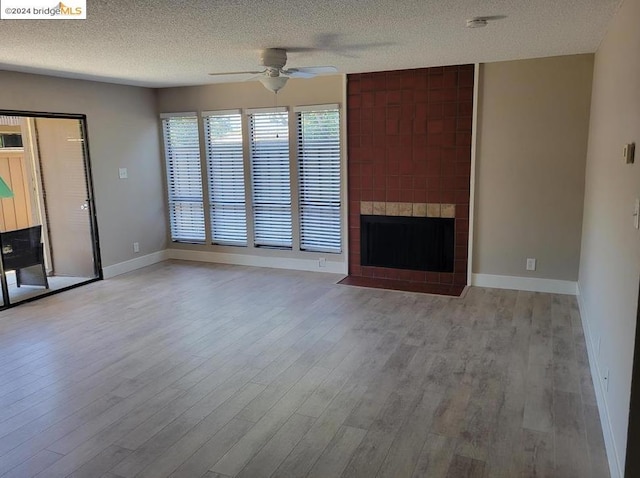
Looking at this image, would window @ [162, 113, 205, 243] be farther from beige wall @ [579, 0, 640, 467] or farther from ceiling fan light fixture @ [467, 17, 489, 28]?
beige wall @ [579, 0, 640, 467]

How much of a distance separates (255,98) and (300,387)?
4063 millimetres

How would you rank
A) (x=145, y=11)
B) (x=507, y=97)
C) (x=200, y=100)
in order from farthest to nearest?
(x=200, y=100), (x=507, y=97), (x=145, y=11)

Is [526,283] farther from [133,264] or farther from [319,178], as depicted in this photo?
[133,264]

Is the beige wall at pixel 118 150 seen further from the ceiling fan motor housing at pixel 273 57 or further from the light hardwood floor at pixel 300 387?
the ceiling fan motor housing at pixel 273 57

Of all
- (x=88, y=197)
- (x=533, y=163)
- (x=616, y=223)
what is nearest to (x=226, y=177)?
(x=88, y=197)

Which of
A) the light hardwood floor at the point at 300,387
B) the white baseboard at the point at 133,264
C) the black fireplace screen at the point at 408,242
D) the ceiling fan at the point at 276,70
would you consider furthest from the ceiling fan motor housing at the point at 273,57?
the white baseboard at the point at 133,264

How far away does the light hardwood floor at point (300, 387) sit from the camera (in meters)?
2.48

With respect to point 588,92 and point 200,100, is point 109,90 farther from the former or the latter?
point 588,92

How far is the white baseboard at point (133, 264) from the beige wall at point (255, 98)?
11.3 inches

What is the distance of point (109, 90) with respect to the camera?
6000mm

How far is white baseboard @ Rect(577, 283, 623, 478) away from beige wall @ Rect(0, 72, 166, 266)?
5358 millimetres

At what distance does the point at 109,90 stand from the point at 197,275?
2541mm

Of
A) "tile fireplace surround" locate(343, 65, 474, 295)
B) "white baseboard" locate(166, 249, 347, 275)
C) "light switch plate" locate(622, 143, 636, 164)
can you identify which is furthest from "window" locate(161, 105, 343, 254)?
"light switch plate" locate(622, 143, 636, 164)

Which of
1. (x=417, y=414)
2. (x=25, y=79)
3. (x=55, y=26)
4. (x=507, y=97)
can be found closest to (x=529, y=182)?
(x=507, y=97)
